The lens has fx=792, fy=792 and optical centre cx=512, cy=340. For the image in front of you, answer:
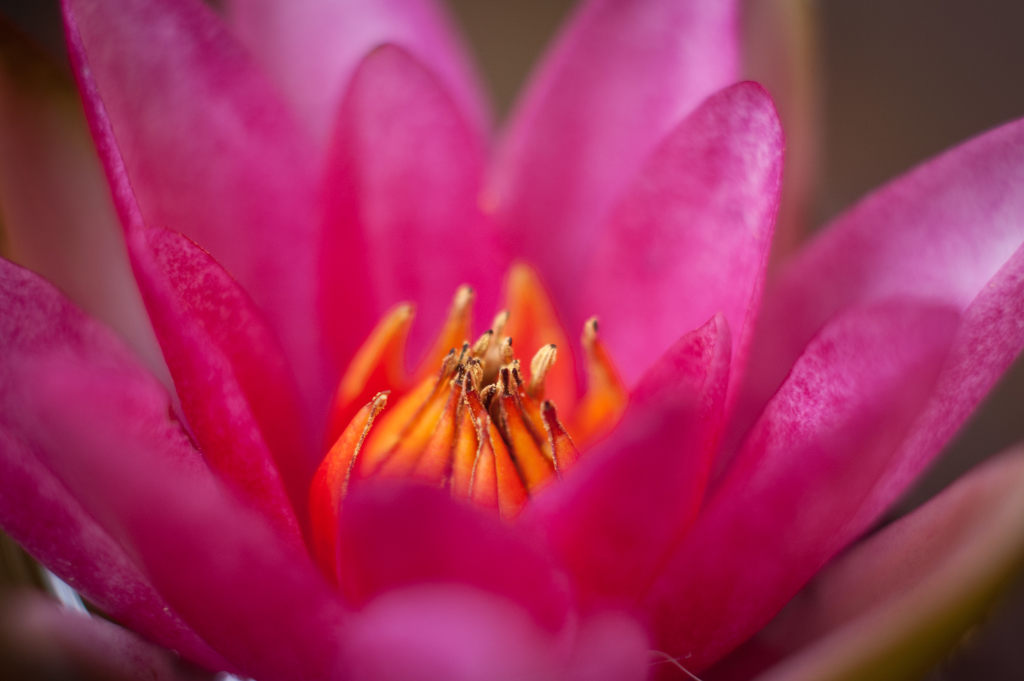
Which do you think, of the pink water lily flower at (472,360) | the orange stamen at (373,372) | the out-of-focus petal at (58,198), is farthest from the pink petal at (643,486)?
the out-of-focus petal at (58,198)

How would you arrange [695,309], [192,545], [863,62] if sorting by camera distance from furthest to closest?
[863,62]
[695,309]
[192,545]

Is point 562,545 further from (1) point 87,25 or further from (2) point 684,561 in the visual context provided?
(1) point 87,25

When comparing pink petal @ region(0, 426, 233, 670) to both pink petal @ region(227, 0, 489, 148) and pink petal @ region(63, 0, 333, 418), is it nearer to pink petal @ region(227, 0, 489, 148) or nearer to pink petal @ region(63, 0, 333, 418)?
pink petal @ region(63, 0, 333, 418)

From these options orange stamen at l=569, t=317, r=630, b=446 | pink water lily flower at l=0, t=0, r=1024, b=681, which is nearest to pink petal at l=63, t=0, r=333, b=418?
pink water lily flower at l=0, t=0, r=1024, b=681

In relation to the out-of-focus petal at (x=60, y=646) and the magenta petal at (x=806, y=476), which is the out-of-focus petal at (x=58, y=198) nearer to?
the out-of-focus petal at (x=60, y=646)

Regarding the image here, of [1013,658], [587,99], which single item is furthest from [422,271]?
[1013,658]

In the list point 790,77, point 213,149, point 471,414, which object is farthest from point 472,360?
point 790,77
